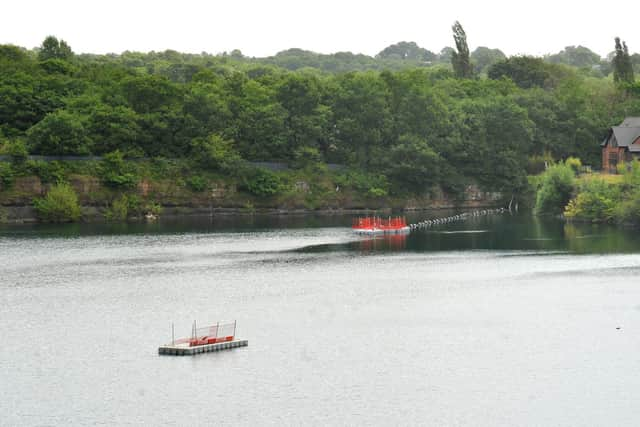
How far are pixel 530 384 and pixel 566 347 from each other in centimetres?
809

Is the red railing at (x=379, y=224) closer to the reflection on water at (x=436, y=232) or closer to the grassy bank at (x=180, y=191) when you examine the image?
the reflection on water at (x=436, y=232)

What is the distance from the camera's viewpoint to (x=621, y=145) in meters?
168

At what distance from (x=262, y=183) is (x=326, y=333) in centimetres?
9715

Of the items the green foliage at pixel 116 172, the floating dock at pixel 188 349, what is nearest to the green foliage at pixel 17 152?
the green foliage at pixel 116 172

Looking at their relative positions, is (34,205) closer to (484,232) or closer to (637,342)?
(484,232)

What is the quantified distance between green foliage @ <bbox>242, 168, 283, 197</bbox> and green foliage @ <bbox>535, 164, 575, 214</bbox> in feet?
124

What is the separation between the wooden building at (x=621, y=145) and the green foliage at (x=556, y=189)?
15932mm

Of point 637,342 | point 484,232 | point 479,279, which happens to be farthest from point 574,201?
point 637,342

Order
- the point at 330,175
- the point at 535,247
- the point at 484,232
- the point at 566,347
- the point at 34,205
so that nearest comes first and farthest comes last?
1. the point at 566,347
2. the point at 535,247
3. the point at 484,232
4. the point at 34,205
5. the point at 330,175

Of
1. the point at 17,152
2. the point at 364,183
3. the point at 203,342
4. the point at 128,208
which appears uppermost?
the point at 17,152

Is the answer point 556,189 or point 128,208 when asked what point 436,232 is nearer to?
point 556,189

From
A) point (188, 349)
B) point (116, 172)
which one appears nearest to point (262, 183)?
point (116, 172)

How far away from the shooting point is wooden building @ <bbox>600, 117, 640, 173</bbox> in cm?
16762

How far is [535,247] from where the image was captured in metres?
110
